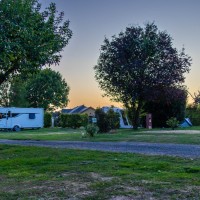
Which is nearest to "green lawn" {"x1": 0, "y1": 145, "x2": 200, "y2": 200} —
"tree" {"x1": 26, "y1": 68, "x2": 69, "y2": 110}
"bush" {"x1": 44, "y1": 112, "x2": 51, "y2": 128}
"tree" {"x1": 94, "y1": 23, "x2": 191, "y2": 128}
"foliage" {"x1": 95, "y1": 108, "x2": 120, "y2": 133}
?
"foliage" {"x1": 95, "y1": 108, "x2": 120, "y2": 133}

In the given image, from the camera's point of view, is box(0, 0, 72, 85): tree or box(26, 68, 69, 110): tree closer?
box(0, 0, 72, 85): tree

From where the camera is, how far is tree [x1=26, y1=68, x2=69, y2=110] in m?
66.6

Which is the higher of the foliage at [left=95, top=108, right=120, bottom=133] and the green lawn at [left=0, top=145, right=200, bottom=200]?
the foliage at [left=95, top=108, right=120, bottom=133]

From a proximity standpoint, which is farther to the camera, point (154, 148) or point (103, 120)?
point (103, 120)

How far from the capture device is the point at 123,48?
1328 inches

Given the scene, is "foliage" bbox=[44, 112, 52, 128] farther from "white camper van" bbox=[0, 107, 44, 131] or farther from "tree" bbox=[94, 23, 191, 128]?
"tree" bbox=[94, 23, 191, 128]

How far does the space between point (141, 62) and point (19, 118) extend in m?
17.3

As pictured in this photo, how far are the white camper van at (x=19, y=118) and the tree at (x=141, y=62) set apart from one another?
13584 mm

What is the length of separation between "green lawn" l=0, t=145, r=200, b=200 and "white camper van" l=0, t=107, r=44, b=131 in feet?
109

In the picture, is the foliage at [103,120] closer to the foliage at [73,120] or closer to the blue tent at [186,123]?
the foliage at [73,120]

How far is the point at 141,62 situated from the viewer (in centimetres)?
3322

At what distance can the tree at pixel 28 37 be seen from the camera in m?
14.2

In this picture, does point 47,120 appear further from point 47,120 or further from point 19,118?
point 19,118

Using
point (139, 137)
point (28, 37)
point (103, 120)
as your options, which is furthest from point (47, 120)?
point (28, 37)
